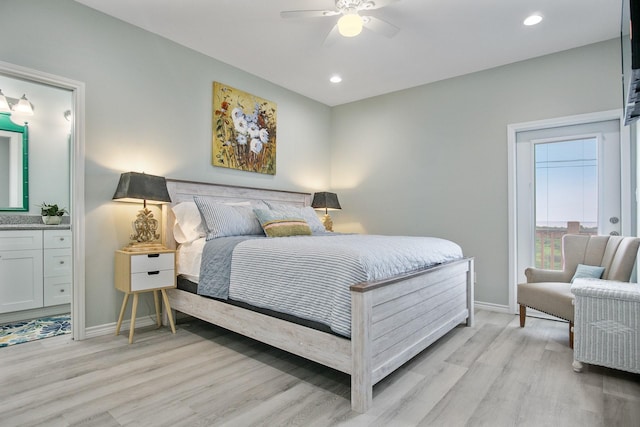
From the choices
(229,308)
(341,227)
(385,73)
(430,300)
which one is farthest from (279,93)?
(430,300)

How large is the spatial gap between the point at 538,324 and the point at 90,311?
397 cm

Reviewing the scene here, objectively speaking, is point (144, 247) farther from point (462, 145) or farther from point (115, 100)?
point (462, 145)

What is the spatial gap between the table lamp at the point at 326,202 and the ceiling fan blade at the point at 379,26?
2.28 metres

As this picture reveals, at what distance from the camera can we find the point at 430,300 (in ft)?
8.02

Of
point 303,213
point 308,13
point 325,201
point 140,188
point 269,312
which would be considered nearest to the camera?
point 269,312

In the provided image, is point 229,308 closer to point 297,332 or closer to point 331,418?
point 297,332

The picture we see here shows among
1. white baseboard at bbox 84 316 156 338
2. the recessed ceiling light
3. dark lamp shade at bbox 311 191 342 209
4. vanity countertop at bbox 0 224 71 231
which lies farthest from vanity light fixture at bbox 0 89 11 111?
the recessed ceiling light

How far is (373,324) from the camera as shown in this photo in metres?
1.82

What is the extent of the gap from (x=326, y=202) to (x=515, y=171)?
222 centimetres

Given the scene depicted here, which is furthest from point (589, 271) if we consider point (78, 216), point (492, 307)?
point (78, 216)

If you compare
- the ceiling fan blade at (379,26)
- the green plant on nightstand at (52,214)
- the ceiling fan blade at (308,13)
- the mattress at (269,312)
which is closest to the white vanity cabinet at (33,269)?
the green plant on nightstand at (52,214)

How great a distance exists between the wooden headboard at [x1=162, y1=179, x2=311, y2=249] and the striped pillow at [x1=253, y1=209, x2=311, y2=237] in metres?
0.65

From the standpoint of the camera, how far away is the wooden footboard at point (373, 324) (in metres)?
1.75

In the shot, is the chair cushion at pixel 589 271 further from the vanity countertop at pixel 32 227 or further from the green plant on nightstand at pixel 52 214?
the green plant on nightstand at pixel 52 214
